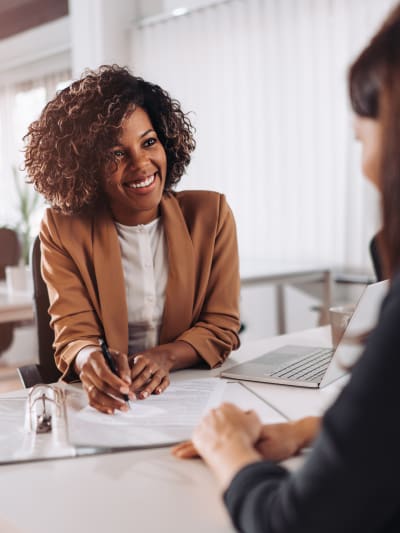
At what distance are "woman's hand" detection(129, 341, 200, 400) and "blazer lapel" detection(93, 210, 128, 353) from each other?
5.5 inches

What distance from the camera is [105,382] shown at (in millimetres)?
1205

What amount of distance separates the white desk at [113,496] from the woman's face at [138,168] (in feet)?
2.66

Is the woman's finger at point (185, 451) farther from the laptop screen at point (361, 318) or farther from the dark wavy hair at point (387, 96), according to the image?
the dark wavy hair at point (387, 96)

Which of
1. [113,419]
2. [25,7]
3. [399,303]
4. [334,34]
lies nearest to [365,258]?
[334,34]

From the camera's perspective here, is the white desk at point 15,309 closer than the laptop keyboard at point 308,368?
No

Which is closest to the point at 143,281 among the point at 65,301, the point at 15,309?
the point at 65,301

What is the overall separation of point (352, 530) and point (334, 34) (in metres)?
3.72

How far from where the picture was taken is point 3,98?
6.92 metres

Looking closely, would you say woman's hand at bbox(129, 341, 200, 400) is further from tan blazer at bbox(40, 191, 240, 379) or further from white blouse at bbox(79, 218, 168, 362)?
white blouse at bbox(79, 218, 168, 362)

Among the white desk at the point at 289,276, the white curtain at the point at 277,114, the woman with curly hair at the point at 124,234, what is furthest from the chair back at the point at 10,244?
the woman with curly hair at the point at 124,234

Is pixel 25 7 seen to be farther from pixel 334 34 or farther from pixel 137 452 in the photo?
pixel 137 452

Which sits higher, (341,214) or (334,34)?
(334,34)

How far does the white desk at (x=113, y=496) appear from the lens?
75 cm

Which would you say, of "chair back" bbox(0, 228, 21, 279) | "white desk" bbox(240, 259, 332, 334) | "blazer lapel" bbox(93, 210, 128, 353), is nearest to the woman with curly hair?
"blazer lapel" bbox(93, 210, 128, 353)
